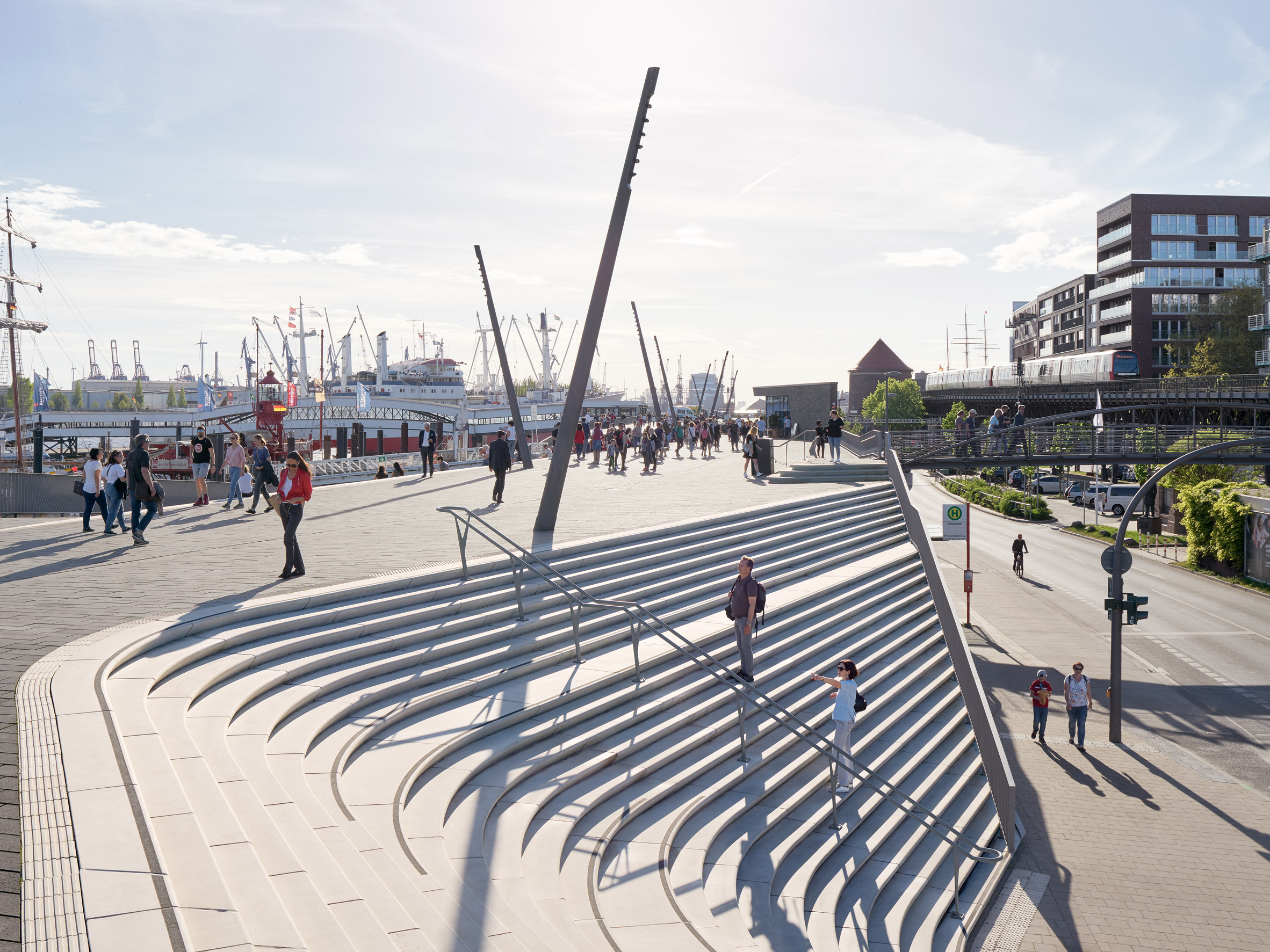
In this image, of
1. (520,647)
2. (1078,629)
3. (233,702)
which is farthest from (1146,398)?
(233,702)

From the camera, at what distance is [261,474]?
16.3 metres

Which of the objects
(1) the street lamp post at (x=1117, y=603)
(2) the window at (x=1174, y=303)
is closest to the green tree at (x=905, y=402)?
(2) the window at (x=1174, y=303)

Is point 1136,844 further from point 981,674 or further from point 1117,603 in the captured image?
point 981,674

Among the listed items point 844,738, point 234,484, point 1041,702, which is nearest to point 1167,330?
point 1041,702

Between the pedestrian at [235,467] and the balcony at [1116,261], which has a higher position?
the balcony at [1116,261]

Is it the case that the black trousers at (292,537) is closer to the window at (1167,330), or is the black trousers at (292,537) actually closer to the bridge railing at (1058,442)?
the bridge railing at (1058,442)

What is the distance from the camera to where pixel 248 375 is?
451 feet

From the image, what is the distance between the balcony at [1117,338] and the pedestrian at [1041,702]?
62.2 meters

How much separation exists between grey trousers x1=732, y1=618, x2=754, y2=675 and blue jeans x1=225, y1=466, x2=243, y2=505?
12.2 m

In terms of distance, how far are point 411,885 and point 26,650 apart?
15.5 ft

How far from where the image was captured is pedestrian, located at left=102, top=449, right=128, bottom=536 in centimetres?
1405

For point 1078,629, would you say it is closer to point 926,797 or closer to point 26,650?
point 926,797

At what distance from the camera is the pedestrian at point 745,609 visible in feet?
33.4

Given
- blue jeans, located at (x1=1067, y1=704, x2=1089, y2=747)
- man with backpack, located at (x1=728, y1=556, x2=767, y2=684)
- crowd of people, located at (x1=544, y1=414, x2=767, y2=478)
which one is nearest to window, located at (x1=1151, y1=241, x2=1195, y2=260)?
crowd of people, located at (x1=544, y1=414, x2=767, y2=478)
